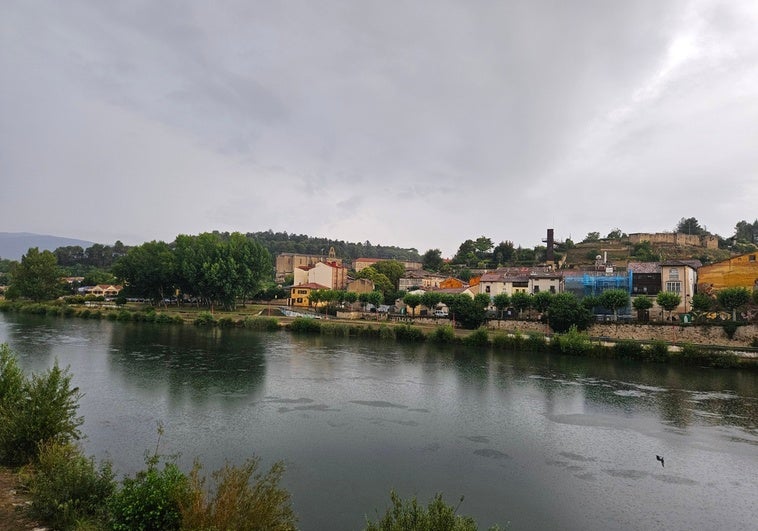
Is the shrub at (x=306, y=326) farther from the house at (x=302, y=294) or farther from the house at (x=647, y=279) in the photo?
the house at (x=647, y=279)

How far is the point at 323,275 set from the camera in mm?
75562

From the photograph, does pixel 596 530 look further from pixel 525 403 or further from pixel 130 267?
pixel 130 267

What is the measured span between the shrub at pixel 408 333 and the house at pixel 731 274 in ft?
91.8

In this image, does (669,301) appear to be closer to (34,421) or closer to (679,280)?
(679,280)

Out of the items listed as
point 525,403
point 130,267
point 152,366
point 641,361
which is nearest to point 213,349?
point 152,366

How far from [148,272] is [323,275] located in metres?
25.3

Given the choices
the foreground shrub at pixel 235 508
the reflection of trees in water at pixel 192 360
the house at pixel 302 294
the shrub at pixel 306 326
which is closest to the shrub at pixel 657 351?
the reflection of trees in water at pixel 192 360

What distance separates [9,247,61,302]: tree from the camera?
68.2 meters

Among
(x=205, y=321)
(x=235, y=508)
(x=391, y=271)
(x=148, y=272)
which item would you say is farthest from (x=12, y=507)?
(x=391, y=271)

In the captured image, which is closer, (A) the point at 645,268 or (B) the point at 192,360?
(B) the point at 192,360

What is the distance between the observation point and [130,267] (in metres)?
64.9

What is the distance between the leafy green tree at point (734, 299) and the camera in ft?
119

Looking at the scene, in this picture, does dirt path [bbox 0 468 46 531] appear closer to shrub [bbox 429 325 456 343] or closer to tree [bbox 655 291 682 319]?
shrub [bbox 429 325 456 343]

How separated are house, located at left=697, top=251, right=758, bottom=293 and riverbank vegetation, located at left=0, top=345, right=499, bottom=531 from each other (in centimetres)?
4639
